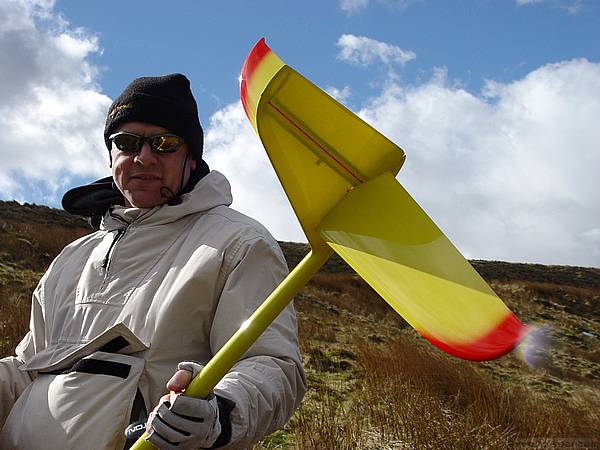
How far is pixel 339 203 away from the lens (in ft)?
3.53

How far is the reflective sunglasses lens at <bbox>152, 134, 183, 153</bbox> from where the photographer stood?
1.91 metres

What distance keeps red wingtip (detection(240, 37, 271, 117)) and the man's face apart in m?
0.92

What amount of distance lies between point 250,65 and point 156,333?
2.87 feet

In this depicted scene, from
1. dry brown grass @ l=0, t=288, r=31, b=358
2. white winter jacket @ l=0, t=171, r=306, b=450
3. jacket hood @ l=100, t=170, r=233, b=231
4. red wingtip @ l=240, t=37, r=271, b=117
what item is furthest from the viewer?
dry brown grass @ l=0, t=288, r=31, b=358

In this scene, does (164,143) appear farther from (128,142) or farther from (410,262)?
(410,262)

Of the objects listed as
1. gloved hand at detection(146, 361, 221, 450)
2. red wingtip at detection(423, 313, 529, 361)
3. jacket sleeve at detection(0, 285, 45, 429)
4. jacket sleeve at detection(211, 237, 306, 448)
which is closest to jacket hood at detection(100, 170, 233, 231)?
jacket sleeve at detection(211, 237, 306, 448)

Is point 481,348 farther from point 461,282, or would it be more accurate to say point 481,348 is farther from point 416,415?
point 416,415

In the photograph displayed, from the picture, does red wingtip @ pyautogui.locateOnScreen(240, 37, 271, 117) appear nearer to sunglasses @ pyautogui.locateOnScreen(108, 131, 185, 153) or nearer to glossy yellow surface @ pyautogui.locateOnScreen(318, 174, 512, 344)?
glossy yellow surface @ pyautogui.locateOnScreen(318, 174, 512, 344)

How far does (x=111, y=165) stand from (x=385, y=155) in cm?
136

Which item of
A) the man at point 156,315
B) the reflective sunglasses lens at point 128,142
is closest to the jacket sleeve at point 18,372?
the man at point 156,315

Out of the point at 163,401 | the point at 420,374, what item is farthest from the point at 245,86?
the point at 420,374

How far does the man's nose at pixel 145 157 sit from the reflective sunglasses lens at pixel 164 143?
0.08 ft

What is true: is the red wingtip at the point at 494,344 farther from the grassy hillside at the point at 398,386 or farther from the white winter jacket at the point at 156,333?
the grassy hillside at the point at 398,386

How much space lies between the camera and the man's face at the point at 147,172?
74.4 inches
